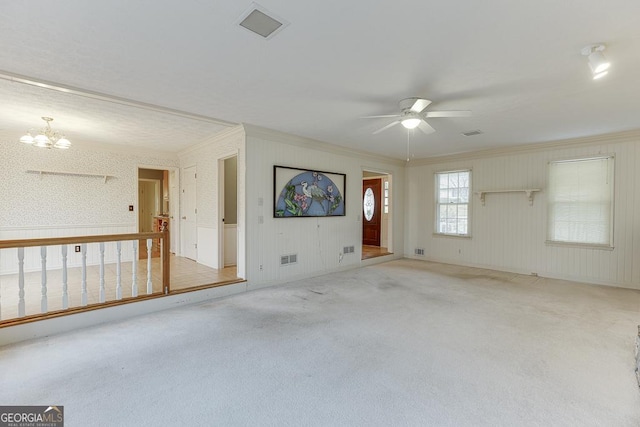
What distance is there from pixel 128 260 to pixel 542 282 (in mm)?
7711

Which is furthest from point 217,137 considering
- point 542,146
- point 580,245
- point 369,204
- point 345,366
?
point 580,245

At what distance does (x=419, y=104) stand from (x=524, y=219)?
414cm

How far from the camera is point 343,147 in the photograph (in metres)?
5.88

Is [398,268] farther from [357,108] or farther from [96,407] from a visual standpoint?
[96,407]

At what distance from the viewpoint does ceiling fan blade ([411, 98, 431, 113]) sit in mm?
2986

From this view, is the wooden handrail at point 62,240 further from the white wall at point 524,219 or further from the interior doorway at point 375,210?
the interior doorway at point 375,210

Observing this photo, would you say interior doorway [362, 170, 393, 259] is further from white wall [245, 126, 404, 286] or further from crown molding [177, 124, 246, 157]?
crown molding [177, 124, 246, 157]

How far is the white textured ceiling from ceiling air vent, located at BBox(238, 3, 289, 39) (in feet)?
0.18

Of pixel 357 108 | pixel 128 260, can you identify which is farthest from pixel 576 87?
pixel 128 260

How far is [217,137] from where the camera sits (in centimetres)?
508

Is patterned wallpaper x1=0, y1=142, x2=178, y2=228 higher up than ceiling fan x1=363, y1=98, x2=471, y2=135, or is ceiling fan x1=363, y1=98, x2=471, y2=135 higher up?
ceiling fan x1=363, y1=98, x2=471, y2=135

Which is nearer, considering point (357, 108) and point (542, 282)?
point (357, 108)

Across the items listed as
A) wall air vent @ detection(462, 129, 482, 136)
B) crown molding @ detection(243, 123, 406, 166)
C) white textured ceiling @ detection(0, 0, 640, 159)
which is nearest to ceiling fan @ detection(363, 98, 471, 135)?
white textured ceiling @ detection(0, 0, 640, 159)

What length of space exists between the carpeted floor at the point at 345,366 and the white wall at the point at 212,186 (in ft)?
5.15
